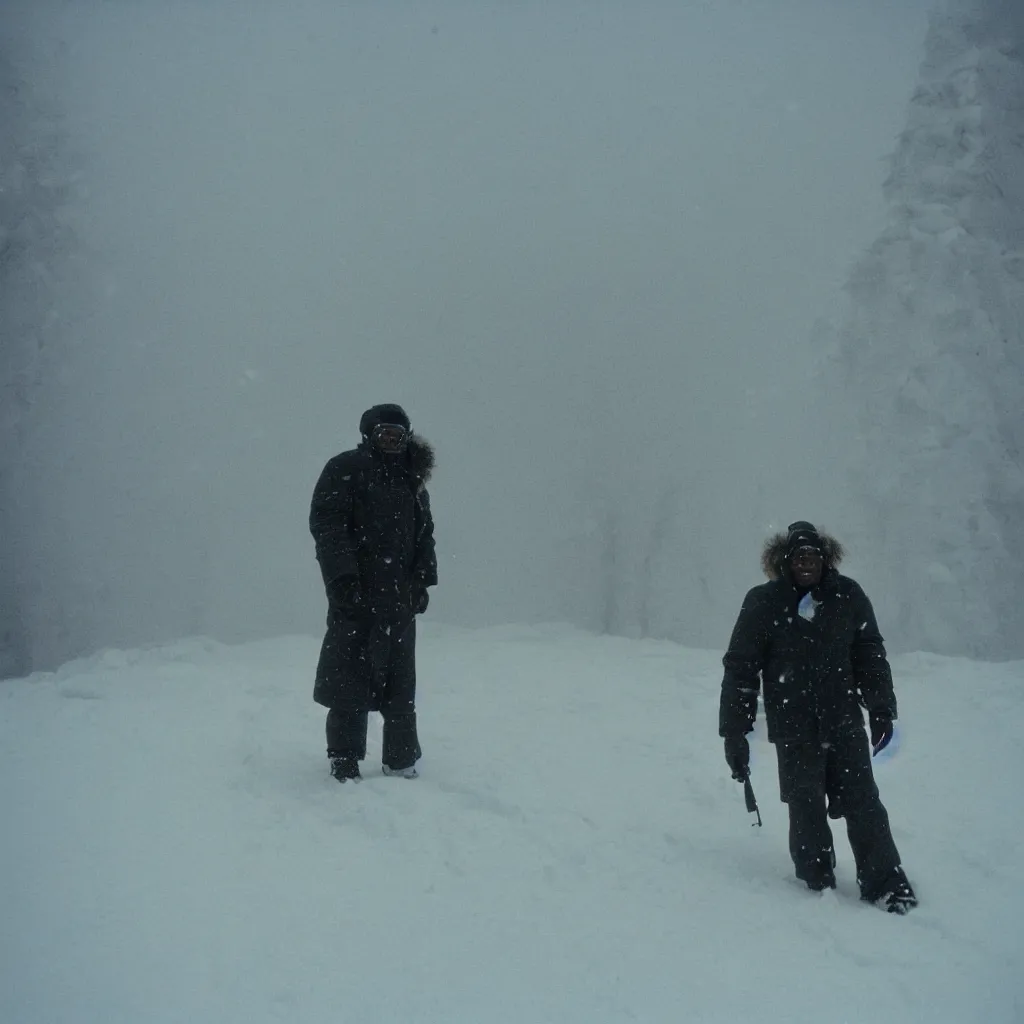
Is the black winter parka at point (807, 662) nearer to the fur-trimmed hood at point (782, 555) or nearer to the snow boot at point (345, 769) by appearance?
the fur-trimmed hood at point (782, 555)

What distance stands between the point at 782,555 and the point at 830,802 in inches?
55.0

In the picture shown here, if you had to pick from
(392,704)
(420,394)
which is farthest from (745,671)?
(420,394)

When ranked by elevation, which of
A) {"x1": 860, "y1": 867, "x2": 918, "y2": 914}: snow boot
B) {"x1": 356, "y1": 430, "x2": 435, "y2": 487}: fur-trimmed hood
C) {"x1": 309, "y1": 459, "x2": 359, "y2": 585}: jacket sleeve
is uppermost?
{"x1": 356, "y1": 430, "x2": 435, "y2": 487}: fur-trimmed hood

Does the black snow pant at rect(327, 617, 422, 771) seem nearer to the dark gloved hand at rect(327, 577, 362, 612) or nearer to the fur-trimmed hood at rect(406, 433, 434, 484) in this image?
the dark gloved hand at rect(327, 577, 362, 612)

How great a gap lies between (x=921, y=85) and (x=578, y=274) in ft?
353

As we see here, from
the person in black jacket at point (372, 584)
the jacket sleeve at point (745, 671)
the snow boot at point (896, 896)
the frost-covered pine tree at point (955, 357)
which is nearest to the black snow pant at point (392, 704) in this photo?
the person in black jacket at point (372, 584)

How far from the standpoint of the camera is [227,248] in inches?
5153

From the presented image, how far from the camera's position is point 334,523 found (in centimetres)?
575

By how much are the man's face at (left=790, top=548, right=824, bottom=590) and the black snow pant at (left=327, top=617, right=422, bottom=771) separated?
2553mm

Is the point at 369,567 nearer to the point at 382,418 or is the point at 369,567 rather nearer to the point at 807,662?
the point at 382,418

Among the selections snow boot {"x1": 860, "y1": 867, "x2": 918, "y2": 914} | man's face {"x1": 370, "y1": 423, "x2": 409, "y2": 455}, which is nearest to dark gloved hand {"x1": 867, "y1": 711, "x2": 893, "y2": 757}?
snow boot {"x1": 860, "y1": 867, "x2": 918, "y2": 914}

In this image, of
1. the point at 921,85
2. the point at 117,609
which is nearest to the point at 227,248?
the point at 117,609

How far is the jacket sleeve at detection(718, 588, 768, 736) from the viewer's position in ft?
16.0

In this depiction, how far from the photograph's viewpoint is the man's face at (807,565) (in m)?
4.85
